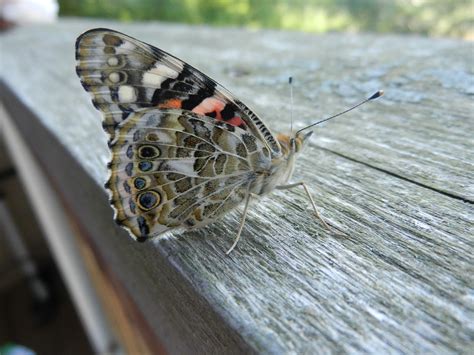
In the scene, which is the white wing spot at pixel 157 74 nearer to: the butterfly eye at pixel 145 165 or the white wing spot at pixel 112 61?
the white wing spot at pixel 112 61

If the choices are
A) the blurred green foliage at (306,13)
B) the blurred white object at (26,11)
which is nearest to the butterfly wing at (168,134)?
the blurred white object at (26,11)

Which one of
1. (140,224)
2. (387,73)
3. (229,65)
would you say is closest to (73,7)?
(229,65)

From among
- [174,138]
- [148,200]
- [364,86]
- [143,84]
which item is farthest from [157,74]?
[364,86]

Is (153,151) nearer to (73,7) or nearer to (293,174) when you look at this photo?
(293,174)

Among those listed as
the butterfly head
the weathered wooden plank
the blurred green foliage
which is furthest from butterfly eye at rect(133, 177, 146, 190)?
the blurred green foliage

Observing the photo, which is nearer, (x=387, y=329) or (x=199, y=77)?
(x=387, y=329)

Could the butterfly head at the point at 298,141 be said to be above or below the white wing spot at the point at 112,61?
below

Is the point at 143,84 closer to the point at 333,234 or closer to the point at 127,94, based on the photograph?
the point at 127,94
